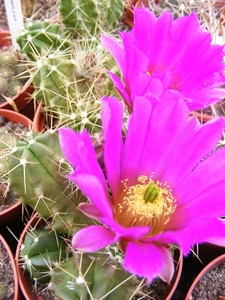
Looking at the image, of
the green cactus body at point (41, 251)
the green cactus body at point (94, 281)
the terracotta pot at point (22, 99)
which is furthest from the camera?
the terracotta pot at point (22, 99)

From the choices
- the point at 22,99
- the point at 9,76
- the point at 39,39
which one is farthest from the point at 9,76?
the point at 39,39

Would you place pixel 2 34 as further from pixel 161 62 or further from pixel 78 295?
pixel 78 295

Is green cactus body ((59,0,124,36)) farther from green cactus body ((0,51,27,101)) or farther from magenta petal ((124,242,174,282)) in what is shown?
magenta petal ((124,242,174,282))

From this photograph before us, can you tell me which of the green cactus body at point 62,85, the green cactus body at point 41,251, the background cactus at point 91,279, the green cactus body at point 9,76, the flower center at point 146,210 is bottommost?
the green cactus body at point 41,251

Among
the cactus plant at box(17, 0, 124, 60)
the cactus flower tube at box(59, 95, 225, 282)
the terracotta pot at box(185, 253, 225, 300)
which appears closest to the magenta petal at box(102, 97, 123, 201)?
the cactus flower tube at box(59, 95, 225, 282)

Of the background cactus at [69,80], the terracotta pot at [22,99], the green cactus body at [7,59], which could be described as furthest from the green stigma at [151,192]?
the green cactus body at [7,59]

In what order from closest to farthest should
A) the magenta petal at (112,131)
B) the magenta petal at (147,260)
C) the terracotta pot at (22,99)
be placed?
the magenta petal at (147,260), the magenta petal at (112,131), the terracotta pot at (22,99)

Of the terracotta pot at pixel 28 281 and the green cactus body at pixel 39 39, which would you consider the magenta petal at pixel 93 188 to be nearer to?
the terracotta pot at pixel 28 281
